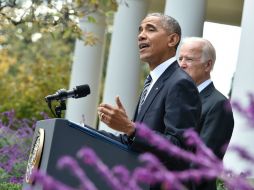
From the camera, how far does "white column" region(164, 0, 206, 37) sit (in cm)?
1215

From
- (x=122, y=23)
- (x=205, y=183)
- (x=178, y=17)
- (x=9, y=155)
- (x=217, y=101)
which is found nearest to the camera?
(x=205, y=183)

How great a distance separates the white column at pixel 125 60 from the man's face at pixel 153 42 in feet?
32.2

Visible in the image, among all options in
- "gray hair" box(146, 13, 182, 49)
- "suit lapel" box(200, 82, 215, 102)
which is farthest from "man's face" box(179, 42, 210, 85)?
"gray hair" box(146, 13, 182, 49)

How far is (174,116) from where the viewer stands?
15.2 feet

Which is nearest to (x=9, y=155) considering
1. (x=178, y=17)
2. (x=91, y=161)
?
(x=178, y=17)

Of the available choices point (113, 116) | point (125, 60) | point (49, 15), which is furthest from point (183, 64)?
point (125, 60)

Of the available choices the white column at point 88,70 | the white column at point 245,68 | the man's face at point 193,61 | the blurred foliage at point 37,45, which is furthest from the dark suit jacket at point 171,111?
the white column at point 88,70

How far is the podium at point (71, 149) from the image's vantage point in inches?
167

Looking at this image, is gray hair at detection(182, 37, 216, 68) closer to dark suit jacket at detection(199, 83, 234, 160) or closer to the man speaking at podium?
dark suit jacket at detection(199, 83, 234, 160)

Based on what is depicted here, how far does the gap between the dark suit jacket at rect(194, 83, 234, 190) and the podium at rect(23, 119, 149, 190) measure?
1.09 meters

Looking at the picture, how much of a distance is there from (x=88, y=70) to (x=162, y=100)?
12.1 meters

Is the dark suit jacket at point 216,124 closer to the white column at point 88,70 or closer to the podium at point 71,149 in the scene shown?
the podium at point 71,149

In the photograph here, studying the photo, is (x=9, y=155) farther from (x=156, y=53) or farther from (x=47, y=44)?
(x=47, y=44)

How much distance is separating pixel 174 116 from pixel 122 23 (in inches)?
419
